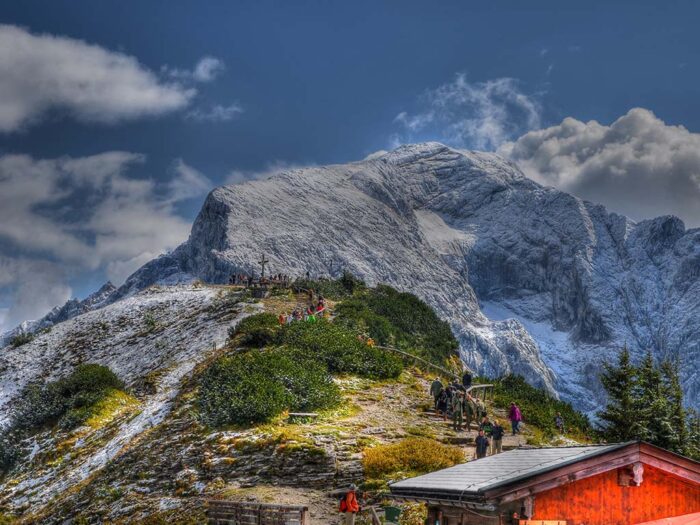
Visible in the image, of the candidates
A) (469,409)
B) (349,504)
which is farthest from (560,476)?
(469,409)

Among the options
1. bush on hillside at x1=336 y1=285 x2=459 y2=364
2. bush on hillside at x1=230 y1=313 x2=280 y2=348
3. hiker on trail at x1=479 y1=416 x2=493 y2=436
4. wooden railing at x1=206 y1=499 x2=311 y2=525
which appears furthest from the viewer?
bush on hillside at x1=336 y1=285 x2=459 y2=364

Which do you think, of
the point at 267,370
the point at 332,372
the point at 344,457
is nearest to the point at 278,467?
the point at 344,457

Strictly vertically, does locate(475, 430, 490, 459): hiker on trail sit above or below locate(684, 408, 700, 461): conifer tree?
below

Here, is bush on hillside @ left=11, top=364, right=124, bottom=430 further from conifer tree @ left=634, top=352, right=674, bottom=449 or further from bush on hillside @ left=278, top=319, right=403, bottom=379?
conifer tree @ left=634, top=352, right=674, bottom=449

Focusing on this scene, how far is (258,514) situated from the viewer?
23.2 metres

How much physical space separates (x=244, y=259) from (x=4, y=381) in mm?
105562

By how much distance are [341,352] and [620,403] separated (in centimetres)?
1561

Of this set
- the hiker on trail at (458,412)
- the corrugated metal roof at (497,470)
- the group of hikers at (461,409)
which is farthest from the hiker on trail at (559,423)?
the corrugated metal roof at (497,470)

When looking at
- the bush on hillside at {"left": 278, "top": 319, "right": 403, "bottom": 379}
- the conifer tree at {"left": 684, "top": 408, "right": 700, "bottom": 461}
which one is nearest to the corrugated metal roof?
the conifer tree at {"left": 684, "top": 408, "right": 700, "bottom": 461}

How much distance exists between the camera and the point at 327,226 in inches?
7657

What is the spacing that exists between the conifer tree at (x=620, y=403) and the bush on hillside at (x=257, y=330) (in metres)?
20.0

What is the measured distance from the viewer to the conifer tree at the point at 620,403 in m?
38.0

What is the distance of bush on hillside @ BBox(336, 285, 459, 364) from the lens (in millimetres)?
54219

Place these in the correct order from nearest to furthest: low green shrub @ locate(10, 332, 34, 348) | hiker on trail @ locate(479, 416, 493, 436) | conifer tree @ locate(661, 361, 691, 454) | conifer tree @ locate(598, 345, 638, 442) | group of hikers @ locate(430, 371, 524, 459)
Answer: hiker on trail @ locate(479, 416, 493, 436), group of hikers @ locate(430, 371, 524, 459), conifer tree @ locate(661, 361, 691, 454), conifer tree @ locate(598, 345, 638, 442), low green shrub @ locate(10, 332, 34, 348)
